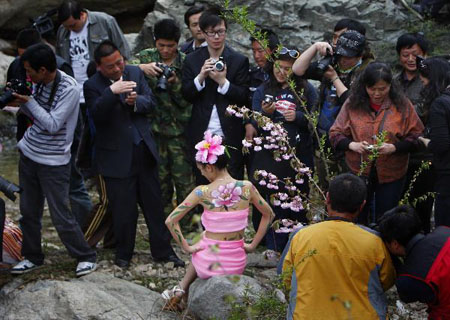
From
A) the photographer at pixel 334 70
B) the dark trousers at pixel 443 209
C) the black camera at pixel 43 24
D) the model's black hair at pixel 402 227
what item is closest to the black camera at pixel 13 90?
the photographer at pixel 334 70

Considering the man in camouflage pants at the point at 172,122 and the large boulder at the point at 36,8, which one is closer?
the man in camouflage pants at the point at 172,122

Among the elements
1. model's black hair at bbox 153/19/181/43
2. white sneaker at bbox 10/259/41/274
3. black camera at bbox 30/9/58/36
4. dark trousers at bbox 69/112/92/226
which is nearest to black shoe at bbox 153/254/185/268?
dark trousers at bbox 69/112/92/226

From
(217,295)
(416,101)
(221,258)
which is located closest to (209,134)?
(221,258)

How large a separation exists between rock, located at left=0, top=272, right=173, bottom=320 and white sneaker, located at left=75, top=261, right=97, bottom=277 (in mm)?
74

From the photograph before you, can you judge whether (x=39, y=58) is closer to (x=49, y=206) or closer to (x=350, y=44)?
(x=49, y=206)

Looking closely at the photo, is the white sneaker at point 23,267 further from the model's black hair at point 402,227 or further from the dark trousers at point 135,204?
the model's black hair at point 402,227

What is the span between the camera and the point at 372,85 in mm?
4980

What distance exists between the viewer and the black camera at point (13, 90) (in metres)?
5.08

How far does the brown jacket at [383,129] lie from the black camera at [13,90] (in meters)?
2.19

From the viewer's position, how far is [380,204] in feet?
17.1

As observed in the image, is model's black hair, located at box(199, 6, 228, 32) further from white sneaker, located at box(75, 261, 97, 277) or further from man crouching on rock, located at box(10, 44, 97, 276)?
white sneaker, located at box(75, 261, 97, 277)

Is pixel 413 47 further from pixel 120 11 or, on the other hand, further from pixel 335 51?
pixel 120 11

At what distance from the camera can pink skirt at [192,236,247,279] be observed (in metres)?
4.65

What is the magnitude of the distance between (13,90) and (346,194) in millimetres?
2633
